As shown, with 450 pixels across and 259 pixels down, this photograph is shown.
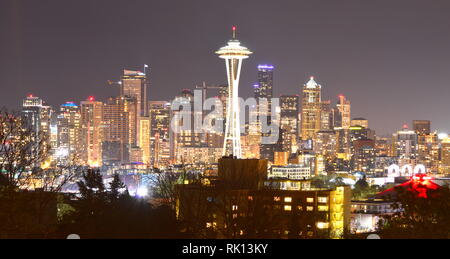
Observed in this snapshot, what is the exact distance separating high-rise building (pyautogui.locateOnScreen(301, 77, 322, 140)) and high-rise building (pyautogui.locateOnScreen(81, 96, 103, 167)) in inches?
938

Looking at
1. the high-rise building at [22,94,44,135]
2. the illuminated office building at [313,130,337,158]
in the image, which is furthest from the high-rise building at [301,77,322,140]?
the high-rise building at [22,94,44,135]

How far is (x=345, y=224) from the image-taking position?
85.3ft

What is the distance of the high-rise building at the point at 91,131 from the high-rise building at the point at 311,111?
78.2 feet

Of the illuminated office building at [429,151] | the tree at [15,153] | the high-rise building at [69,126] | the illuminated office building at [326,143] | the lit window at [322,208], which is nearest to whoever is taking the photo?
the tree at [15,153]

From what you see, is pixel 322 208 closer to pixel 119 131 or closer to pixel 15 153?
pixel 15 153

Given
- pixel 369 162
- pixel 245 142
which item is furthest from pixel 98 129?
pixel 369 162

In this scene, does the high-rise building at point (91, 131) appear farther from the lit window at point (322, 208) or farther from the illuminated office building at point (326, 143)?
the lit window at point (322, 208)

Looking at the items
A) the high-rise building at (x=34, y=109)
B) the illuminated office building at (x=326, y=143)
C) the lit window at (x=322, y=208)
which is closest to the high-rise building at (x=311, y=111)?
the illuminated office building at (x=326, y=143)

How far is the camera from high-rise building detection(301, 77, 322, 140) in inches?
3733

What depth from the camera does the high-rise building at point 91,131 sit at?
261ft

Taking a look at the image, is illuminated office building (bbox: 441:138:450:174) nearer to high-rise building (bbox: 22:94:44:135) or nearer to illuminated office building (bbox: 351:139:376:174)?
illuminated office building (bbox: 351:139:376:174)

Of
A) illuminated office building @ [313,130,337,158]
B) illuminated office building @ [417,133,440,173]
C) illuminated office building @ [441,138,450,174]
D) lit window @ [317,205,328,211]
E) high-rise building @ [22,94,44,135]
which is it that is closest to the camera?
lit window @ [317,205,328,211]
